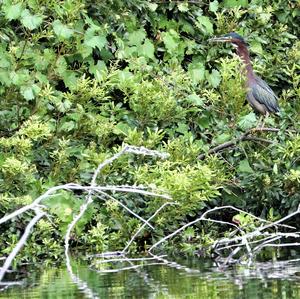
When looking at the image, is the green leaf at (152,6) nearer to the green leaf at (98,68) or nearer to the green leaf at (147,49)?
the green leaf at (147,49)

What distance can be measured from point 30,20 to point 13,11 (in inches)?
6.7

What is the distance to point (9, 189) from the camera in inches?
325

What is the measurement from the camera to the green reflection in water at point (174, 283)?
19.0ft

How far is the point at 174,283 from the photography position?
246 inches

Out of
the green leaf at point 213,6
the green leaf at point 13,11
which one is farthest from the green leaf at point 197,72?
the green leaf at point 13,11

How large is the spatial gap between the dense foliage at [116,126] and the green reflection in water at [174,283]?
1070mm

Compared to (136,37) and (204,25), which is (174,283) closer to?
(136,37)

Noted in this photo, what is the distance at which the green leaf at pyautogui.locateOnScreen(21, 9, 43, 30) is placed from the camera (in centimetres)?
862

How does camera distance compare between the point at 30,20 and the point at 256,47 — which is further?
the point at 256,47

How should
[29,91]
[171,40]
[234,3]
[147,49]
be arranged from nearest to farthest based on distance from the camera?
[29,91]
[147,49]
[171,40]
[234,3]

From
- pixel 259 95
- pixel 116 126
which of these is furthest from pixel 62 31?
pixel 259 95

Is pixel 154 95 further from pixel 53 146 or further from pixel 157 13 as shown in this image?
pixel 157 13

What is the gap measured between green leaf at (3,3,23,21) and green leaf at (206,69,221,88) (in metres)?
1.98

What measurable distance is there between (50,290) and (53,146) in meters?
2.57
